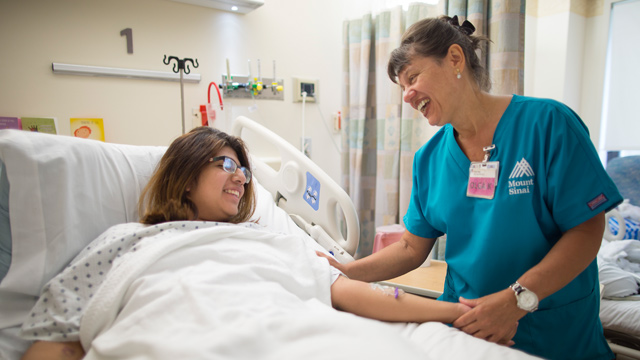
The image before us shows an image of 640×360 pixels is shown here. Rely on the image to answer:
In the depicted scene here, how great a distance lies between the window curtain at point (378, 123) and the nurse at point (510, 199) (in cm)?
108

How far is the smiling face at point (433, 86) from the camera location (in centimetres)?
120

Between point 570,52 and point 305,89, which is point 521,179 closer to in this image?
point 305,89

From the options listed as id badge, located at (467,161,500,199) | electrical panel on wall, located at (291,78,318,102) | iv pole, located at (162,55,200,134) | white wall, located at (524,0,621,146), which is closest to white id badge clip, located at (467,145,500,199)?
id badge, located at (467,161,500,199)

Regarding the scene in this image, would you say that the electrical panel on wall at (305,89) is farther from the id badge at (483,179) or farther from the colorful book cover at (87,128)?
the id badge at (483,179)

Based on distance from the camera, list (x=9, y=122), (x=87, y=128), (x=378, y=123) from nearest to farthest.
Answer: (x=9, y=122)
(x=87, y=128)
(x=378, y=123)

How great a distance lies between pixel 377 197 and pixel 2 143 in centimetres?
210

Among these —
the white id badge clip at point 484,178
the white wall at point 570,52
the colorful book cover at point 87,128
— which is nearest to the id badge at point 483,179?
the white id badge clip at point 484,178

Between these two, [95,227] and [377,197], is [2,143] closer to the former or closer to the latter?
[95,227]

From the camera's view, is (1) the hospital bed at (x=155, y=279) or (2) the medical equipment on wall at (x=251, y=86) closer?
(1) the hospital bed at (x=155, y=279)

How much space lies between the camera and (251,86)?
8.13 feet

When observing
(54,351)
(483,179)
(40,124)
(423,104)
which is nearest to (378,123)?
(423,104)

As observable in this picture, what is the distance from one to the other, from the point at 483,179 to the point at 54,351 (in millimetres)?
1192

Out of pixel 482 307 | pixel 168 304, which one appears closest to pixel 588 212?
pixel 482 307

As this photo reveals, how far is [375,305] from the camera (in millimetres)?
1071
